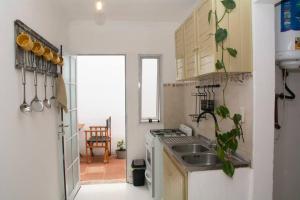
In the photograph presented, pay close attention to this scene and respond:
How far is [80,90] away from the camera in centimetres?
531

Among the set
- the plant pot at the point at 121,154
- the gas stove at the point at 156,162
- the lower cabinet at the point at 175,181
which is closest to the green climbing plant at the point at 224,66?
the lower cabinet at the point at 175,181

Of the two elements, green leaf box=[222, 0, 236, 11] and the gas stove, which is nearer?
green leaf box=[222, 0, 236, 11]

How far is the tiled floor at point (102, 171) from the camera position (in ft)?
13.1

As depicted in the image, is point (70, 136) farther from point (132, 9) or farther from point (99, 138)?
point (132, 9)

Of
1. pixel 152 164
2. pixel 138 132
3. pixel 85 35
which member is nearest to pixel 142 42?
pixel 85 35

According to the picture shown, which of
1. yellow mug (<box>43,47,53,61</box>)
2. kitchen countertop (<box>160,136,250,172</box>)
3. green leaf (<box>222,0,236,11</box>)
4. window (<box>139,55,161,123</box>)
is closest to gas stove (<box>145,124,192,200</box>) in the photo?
kitchen countertop (<box>160,136,250,172</box>)

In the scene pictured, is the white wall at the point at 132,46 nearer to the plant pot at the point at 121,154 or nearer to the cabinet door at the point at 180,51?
the cabinet door at the point at 180,51

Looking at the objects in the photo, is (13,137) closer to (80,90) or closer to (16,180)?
(16,180)

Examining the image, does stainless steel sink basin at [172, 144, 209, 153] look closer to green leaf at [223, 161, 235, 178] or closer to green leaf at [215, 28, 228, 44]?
green leaf at [223, 161, 235, 178]

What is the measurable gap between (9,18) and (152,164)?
227 cm

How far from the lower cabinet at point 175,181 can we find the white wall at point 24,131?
1.22 metres

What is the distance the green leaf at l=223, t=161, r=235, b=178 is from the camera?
173 centimetres

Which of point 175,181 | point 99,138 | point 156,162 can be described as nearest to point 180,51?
point 156,162

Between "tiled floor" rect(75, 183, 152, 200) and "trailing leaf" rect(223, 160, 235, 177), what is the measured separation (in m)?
1.83
